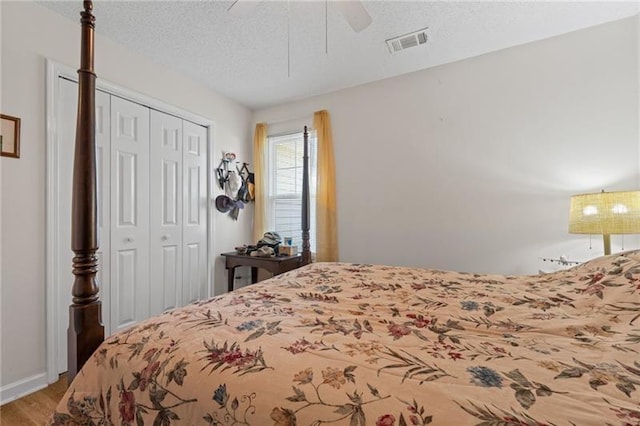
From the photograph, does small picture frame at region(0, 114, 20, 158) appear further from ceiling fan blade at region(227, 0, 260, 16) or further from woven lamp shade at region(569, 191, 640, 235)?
woven lamp shade at region(569, 191, 640, 235)

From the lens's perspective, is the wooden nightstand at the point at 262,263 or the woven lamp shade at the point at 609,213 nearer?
the woven lamp shade at the point at 609,213

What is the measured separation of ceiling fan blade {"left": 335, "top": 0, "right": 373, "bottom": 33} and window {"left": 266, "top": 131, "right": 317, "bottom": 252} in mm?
1850

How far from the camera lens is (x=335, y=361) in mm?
690

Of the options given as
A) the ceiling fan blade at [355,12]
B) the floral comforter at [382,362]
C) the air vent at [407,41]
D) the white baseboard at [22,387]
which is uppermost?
the air vent at [407,41]

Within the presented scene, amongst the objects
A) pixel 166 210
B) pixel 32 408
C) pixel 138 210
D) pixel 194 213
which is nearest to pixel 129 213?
→ pixel 138 210

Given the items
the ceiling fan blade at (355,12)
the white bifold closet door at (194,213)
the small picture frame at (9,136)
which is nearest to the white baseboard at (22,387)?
the white bifold closet door at (194,213)

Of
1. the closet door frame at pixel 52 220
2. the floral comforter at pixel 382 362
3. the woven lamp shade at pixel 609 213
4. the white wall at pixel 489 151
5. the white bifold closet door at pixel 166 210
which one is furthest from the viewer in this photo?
the white bifold closet door at pixel 166 210

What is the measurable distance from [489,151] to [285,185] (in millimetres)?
2210

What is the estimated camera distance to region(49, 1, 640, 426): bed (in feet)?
1.84

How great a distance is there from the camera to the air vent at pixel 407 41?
2.22 m

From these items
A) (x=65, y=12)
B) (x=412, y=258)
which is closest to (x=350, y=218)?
(x=412, y=258)

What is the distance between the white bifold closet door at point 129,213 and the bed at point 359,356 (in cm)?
158

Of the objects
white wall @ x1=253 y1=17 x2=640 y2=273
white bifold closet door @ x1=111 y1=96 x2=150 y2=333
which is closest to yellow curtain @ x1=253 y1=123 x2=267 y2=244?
white wall @ x1=253 y1=17 x2=640 y2=273

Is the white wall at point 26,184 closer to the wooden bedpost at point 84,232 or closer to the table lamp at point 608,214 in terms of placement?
the wooden bedpost at point 84,232
